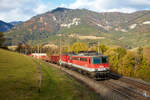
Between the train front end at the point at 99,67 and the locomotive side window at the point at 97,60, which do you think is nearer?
the train front end at the point at 99,67

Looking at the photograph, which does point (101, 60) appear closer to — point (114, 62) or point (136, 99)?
point (136, 99)

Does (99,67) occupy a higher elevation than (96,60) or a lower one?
lower

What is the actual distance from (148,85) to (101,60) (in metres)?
8.30

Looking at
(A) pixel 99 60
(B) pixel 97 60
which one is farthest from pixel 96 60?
(A) pixel 99 60

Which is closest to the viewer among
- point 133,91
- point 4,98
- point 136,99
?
point 4,98

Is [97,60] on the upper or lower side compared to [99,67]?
upper

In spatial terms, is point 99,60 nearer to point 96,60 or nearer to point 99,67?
point 96,60

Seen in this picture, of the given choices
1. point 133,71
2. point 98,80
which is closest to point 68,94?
point 98,80

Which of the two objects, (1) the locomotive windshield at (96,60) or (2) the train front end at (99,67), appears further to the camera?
(1) the locomotive windshield at (96,60)

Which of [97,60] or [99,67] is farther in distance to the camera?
[97,60]

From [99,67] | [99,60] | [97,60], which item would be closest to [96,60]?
[97,60]

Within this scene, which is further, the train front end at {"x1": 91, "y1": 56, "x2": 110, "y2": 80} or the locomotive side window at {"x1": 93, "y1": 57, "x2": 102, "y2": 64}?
the locomotive side window at {"x1": 93, "y1": 57, "x2": 102, "y2": 64}

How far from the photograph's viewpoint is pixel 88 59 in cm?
2992

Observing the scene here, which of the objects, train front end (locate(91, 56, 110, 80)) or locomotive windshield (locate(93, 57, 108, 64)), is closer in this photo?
train front end (locate(91, 56, 110, 80))
